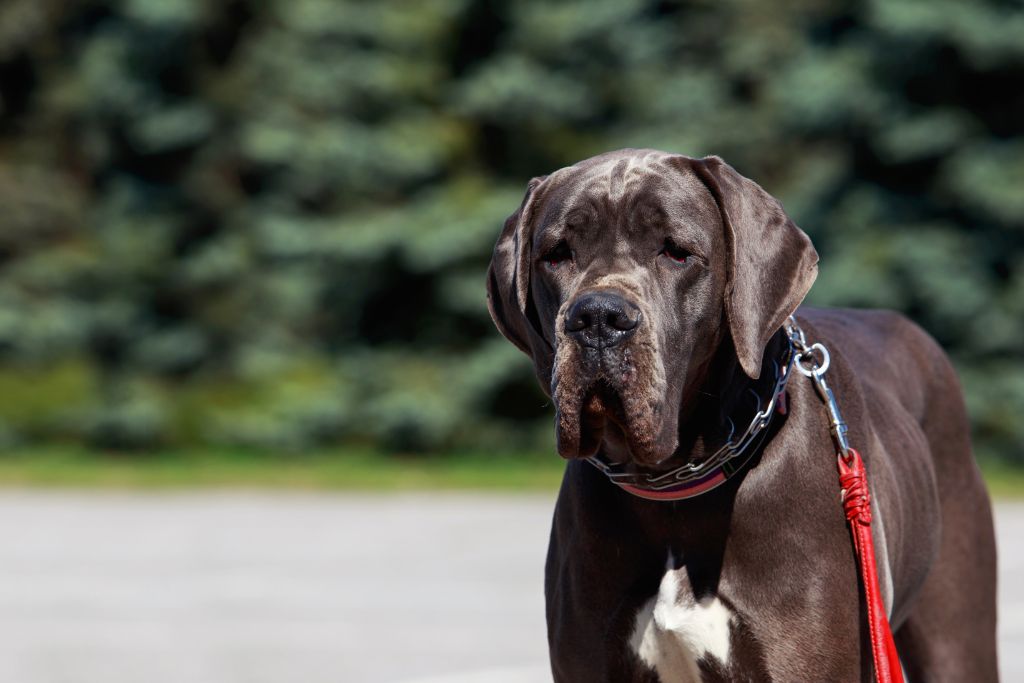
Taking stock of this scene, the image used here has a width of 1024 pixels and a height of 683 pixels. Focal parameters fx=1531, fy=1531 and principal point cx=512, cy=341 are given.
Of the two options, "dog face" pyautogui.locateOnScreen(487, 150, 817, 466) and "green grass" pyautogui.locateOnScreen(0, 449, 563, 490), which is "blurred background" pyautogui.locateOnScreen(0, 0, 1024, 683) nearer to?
"green grass" pyautogui.locateOnScreen(0, 449, 563, 490)

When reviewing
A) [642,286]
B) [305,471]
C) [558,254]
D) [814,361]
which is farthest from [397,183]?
[642,286]

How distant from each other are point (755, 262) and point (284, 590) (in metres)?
6.36

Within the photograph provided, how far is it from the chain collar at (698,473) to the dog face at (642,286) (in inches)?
2.0

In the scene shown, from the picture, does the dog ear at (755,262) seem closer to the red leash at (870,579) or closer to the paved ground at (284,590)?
the red leash at (870,579)

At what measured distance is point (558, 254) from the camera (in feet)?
12.3

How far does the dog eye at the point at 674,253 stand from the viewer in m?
3.64

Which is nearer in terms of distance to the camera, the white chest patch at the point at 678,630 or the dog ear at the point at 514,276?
the white chest patch at the point at 678,630

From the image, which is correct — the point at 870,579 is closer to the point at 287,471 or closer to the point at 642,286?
the point at 642,286

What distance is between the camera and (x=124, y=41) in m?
21.0

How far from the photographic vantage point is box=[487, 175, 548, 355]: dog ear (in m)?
3.87

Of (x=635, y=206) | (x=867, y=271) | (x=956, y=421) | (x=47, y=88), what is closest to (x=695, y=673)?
(x=635, y=206)

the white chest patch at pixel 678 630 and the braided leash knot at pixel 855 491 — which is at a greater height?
the braided leash knot at pixel 855 491

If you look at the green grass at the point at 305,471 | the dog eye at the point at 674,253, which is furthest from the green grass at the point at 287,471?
the dog eye at the point at 674,253

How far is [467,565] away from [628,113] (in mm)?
8889
